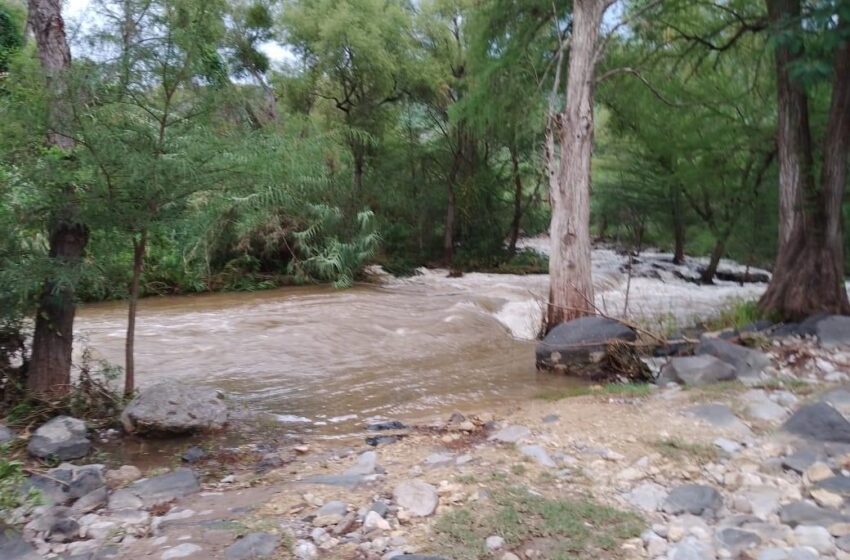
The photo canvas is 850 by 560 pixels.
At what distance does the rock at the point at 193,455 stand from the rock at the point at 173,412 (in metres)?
0.33

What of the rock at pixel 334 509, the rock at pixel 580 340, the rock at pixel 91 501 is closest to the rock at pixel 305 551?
the rock at pixel 334 509

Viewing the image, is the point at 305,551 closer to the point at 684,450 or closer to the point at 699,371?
the point at 684,450

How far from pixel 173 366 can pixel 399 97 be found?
14956mm

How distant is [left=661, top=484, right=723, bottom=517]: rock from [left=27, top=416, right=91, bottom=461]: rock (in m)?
4.19

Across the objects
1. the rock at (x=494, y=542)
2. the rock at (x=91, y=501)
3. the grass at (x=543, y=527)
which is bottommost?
the rock at (x=91, y=501)

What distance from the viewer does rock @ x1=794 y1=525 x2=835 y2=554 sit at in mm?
3286

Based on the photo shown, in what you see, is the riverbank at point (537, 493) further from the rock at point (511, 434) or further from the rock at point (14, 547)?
the rock at point (14, 547)

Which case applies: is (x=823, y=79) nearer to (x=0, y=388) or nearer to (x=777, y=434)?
(x=777, y=434)

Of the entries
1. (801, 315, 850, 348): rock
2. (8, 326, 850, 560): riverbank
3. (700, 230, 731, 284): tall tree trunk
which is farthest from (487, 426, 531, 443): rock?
Result: (700, 230, 731, 284): tall tree trunk

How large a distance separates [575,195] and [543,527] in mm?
6593

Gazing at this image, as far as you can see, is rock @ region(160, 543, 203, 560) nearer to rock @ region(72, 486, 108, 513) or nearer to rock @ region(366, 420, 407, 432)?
rock @ region(72, 486, 108, 513)

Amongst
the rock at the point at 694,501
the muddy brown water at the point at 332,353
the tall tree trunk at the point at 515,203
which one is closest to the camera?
the rock at the point at 694,501

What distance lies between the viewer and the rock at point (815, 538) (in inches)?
129

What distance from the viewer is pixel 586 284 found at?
372 inches
